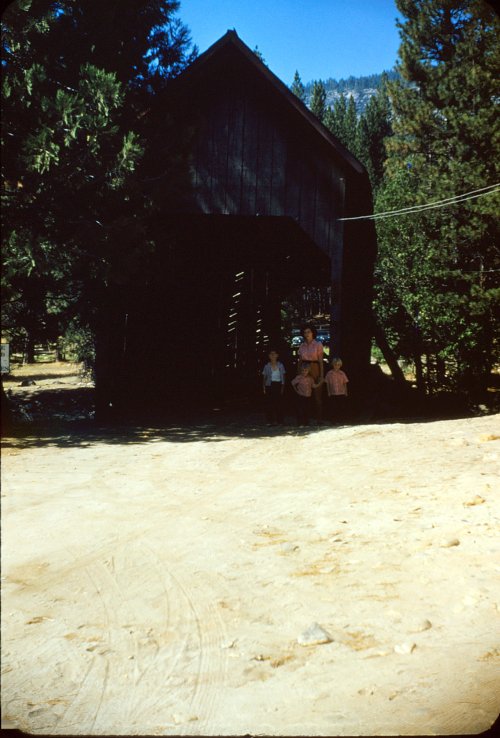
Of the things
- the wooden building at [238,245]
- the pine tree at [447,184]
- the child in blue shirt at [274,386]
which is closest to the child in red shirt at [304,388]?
the child in blue shirt at [274,386]

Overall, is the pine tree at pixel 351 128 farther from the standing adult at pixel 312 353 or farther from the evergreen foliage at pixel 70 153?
the standing adult at pixel 312 353

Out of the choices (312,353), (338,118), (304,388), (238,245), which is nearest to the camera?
(338,118)

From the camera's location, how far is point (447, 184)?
24.8 ft

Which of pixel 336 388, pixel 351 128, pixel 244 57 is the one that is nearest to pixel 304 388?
pixel 336 388

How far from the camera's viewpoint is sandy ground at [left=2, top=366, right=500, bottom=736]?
123 cm

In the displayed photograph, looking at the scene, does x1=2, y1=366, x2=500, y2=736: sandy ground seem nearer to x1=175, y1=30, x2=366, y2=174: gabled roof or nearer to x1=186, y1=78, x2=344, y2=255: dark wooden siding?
x1=175, y1=30, x2=366, y2=174: gabled roof

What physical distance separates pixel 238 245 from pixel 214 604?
38.4 feet

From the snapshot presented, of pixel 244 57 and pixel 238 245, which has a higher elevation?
pixel 238 245

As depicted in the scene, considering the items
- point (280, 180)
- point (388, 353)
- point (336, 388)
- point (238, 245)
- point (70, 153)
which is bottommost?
point (336, 388)

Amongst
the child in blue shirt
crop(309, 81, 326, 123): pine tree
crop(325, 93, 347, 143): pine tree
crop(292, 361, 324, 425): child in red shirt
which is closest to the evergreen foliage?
crop(309, 81, 326, 123): pine tree

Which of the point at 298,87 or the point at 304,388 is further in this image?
the point at 304,388

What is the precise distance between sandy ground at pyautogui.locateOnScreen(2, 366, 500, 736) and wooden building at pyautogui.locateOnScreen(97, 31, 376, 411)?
47cm

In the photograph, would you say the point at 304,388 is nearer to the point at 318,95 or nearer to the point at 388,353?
the point at 318,95

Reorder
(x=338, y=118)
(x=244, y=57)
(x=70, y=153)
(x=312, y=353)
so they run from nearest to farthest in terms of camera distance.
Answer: (x=70, y=153)
(x=338, y=118)
(x=244, y=57)
(x=312, y=353)
